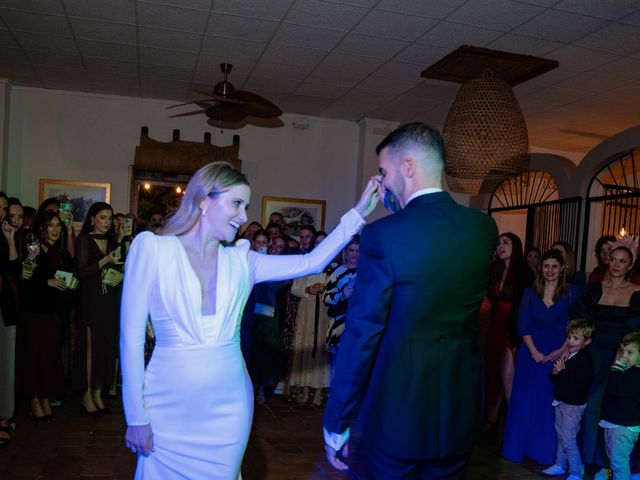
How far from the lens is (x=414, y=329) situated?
1.76 m

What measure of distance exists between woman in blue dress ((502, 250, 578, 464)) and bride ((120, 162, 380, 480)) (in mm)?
2850

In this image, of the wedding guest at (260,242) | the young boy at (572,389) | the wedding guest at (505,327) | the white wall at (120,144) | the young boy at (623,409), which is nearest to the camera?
the young boy at (623,409)

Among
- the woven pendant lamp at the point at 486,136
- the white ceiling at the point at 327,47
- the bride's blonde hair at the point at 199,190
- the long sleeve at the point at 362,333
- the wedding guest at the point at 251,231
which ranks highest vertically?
the white ceiling at the point at 327,47

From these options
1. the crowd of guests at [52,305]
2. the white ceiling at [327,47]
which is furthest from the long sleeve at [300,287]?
the white ceiling at [327,47]

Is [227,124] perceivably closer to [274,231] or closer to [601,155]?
[274,231]

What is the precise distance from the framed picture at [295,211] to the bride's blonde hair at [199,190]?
643cm

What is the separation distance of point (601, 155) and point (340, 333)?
14.9ft

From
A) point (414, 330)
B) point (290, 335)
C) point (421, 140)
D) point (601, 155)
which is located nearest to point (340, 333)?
point (290, 335)

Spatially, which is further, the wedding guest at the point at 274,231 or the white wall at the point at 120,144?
the white wall at the point at 120,144

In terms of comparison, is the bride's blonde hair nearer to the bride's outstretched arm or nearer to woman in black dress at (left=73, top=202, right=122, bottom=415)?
the bride's outstretched arm

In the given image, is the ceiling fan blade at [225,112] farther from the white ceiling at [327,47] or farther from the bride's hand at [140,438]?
the bride's hand at [140,438]

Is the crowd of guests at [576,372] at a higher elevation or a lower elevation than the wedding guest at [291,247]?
lower

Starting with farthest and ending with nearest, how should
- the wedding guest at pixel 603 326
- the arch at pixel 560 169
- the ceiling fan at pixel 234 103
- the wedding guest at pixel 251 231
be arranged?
the arch at pixel 560 169 < the wedding guest at pixel 251 231 < the ceiling fan at pixel 234 103 < the wedding guest at pixel 603 326

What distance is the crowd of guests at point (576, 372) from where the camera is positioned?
3584 millimetres
